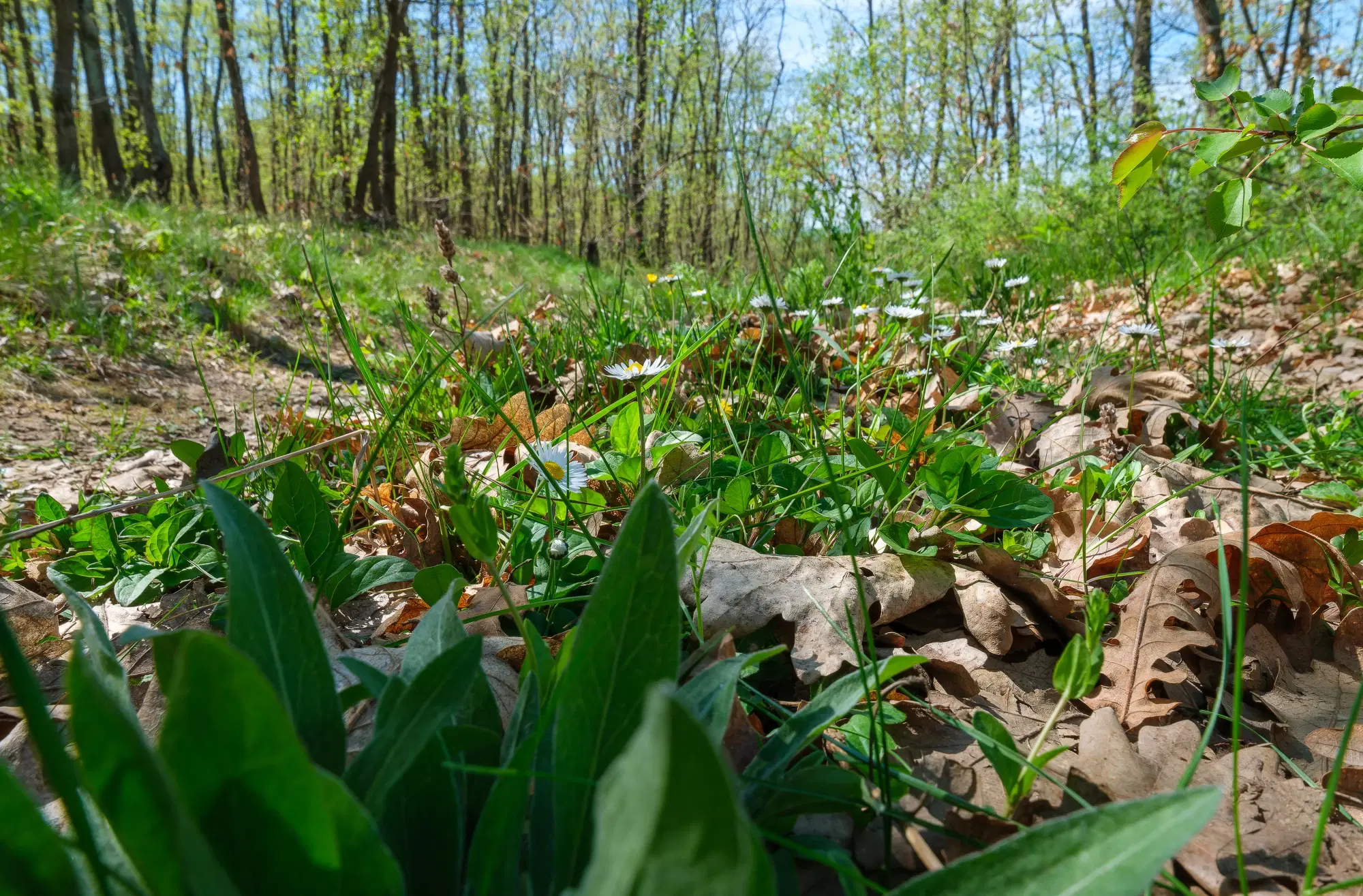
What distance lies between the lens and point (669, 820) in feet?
1.03

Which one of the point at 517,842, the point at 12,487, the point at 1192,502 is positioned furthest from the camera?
the point at 12,487

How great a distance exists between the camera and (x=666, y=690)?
32 cm

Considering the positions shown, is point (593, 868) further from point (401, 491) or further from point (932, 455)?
point (401, 491)

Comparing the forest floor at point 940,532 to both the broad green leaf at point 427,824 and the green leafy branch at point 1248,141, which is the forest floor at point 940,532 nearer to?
the broad green leaf at point 427,824

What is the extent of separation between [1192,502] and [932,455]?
576mm

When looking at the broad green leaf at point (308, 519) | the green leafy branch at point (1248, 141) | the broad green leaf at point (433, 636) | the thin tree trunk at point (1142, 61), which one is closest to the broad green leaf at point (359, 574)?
the broad green leaf at point (308, 519)

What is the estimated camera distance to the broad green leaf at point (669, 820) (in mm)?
301

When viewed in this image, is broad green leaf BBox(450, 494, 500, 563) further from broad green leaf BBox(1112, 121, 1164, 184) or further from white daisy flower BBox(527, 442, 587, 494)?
broad green leaf BBox(1112, 121, 1164, 184)

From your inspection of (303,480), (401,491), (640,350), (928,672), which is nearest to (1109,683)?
(928,672)

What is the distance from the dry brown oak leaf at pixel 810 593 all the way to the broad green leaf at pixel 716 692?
0.27 m

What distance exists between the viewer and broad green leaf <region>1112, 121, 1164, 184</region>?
1112 mm

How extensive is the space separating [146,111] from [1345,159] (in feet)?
46.1

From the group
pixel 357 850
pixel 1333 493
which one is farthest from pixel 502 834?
pixel 1333 493

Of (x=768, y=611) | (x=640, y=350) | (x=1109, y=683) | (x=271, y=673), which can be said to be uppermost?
(x=640, y=350)
